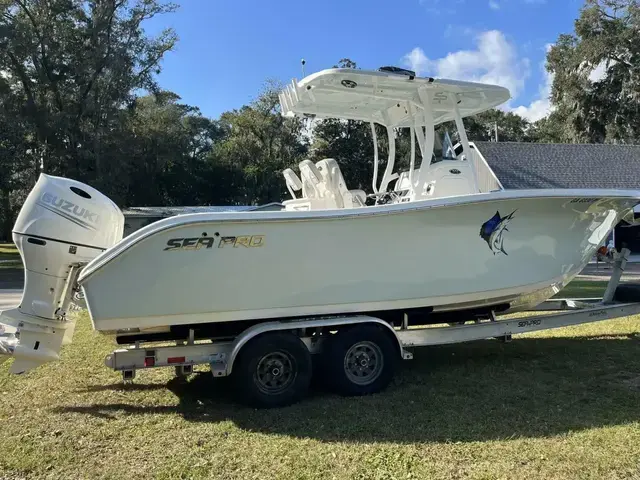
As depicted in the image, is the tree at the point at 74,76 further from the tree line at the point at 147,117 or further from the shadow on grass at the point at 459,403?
the shadow on grass at the point at 459,403

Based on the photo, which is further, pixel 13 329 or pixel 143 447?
pixel 13 329

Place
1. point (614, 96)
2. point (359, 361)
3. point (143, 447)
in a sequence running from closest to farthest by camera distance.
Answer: point (143, 447) < point (359, 361) < point (614, 96)

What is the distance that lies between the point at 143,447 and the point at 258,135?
33983mm

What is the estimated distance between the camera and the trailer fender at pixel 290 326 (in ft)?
14.7

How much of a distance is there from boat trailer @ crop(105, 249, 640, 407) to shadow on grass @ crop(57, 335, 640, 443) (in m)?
0.18

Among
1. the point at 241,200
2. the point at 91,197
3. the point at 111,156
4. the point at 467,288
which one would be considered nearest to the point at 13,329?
the point at 91,197

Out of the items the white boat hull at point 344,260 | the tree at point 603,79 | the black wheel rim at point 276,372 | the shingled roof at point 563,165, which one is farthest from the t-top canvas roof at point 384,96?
the tree at point 603,79

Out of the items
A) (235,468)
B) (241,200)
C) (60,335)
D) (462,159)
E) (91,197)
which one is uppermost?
(241,200)

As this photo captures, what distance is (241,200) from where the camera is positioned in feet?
127

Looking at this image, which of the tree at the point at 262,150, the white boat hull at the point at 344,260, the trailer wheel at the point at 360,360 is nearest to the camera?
the white boat hull at the point at 344,260

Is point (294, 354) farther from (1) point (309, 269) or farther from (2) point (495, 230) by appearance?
(2) point (495, 230)

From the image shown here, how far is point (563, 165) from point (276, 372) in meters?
21.6

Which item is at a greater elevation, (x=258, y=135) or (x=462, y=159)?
(x=258, y=135)

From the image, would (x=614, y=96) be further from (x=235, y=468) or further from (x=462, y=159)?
(x=235, y=468)
